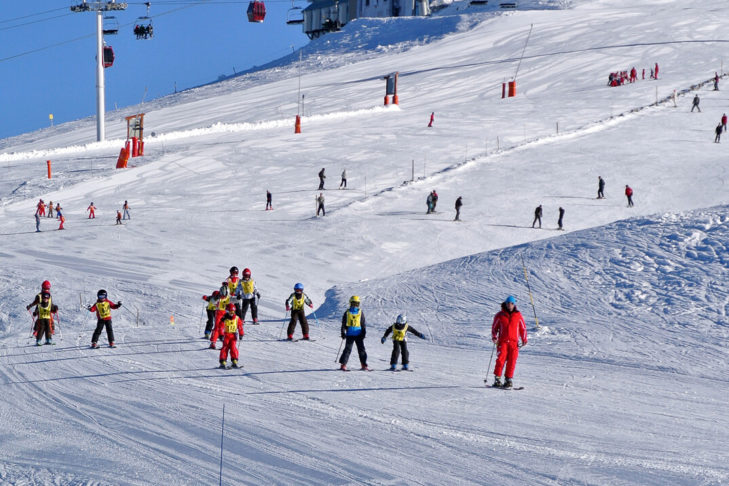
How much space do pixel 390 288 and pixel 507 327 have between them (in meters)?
9.66

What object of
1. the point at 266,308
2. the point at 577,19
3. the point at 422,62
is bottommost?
the point at 266,308

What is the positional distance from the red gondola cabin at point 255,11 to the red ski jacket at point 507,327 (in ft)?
231

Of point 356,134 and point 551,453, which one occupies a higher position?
point 356,134

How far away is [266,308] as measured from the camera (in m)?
21.0

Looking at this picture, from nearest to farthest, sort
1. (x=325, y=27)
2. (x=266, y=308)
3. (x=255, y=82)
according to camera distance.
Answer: (x=266, y=308) → (x=255, y=82) → (x=325, y=27)

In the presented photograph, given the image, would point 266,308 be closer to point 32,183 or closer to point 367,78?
point 32,183

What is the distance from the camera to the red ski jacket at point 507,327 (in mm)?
11266

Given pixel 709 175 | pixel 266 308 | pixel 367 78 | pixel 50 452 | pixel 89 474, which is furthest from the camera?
pixel 367 78

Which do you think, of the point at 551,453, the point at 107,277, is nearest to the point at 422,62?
the point at 107,277

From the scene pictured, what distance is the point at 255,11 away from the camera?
77.6 meters

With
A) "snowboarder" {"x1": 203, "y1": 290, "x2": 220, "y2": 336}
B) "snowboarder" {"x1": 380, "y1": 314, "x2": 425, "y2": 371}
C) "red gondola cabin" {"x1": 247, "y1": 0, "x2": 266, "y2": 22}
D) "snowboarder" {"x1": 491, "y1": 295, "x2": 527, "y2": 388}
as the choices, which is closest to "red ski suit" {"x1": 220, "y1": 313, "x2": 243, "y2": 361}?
"snowboarder" {"x1": 203, "y1": 290, "x2": 220, "y2": 336}

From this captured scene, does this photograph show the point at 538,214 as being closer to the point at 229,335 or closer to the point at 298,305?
the point at 298,305

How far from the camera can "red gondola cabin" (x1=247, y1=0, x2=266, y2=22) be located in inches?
3049

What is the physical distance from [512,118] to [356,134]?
10265mm
